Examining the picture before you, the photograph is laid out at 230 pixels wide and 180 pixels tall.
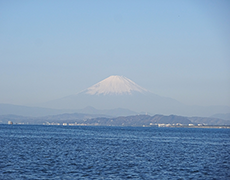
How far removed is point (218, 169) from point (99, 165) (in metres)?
11.8

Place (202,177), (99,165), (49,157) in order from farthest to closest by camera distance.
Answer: (49,157), (99,165), (202,177)

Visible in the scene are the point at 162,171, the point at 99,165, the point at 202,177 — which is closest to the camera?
the point at 202,177

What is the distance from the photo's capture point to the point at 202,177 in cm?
3084

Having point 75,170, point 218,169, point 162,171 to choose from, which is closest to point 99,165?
point 75,170

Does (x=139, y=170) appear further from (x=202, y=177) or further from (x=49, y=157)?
(x=49, y=157)

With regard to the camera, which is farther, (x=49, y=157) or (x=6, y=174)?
(x=49, y=157)

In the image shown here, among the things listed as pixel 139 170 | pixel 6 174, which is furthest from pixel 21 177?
pixel 139 170

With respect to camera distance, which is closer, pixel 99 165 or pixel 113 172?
pixel 113 172

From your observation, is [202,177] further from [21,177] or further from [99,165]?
[21,177]

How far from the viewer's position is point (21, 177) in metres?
28.8

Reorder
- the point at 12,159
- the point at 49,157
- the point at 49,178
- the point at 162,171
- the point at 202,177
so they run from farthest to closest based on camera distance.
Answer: the point at 49,157
the point at 12,159
the point at 162,171
the point at 202,177
the point at 49,178

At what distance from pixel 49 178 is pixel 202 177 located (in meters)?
13.0

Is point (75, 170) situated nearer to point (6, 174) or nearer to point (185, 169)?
point (6, 174)

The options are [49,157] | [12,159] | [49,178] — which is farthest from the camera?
[49,157]
